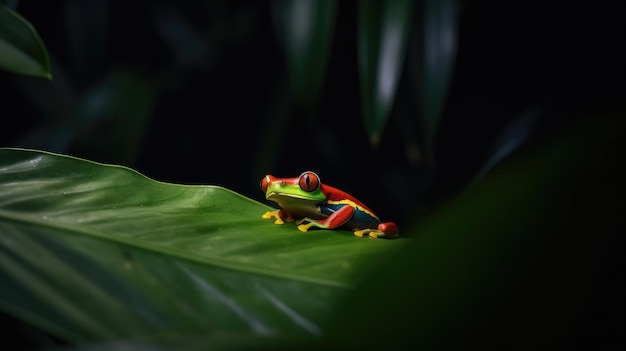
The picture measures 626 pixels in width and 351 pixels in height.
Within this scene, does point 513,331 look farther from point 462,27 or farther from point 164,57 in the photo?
point 164,57

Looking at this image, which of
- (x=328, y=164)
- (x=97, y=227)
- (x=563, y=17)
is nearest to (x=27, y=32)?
(x=97, y=227)

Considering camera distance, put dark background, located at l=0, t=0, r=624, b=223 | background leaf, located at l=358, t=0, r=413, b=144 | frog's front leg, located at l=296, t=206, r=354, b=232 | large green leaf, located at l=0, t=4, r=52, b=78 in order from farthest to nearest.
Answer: dark background, located at l=0, t=0, r=624, b=223
background leaf, located at l=358, t=0, r=413, b=144
frog's front leg, located at l=296, t=206, r=354, b=232
large green leaf, located at l=0, t=4, r=52, b=78

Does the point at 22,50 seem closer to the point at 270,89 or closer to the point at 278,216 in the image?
the point at 278,216

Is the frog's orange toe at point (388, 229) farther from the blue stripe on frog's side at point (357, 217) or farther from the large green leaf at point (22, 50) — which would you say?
the large green leaf at point (22, 50)

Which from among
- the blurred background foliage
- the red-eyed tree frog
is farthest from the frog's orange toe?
the blurred background foliage

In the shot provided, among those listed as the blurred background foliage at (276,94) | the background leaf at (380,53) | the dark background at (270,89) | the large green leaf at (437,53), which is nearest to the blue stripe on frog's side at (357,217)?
the background leaf at (380,53)

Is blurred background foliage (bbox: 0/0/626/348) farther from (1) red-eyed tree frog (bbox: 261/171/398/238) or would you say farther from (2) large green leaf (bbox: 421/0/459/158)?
(1) red-eyed tree frog (bbox: 261/171/398/238)
